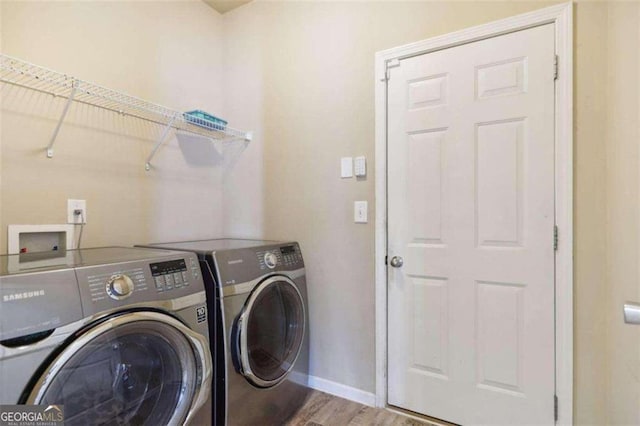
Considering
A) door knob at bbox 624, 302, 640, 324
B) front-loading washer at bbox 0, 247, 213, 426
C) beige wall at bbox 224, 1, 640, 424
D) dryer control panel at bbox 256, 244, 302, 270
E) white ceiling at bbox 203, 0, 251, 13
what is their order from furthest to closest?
1. white ceiling at bbox 203, 0, 251, 13
2. dryer control panel at bbox 256, 244, 302, 270
3. beige wall at bbox 224, 1, 640, 424
4. front-loading washer at bbox 0, 247, 213, 426
5. door knob at bbox 624, 302, 640, 324

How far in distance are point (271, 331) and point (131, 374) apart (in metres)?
0.74

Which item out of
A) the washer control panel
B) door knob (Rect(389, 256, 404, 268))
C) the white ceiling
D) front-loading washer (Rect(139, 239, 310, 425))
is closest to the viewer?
the washer control panel

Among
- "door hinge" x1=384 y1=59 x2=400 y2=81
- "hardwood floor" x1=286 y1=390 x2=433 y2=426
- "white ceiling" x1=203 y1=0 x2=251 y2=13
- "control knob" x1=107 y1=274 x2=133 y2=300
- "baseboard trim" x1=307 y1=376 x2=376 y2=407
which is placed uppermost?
"white ceiling" x1=203 y1=0 x2=251 y2=13

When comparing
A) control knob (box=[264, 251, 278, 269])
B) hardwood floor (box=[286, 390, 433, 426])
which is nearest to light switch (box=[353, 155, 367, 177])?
control knob (box=[264, 251, 278, 269])

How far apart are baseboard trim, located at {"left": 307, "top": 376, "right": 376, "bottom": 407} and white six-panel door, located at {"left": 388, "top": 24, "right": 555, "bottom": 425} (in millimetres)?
124

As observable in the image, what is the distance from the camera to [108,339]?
107 centimetres

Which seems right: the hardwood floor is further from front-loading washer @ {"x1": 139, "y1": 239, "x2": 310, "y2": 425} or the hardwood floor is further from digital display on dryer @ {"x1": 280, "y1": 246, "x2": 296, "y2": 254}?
digital display on dryer @ {"x1": 280, "y1": 246, "x2": 296, "y2": 254}

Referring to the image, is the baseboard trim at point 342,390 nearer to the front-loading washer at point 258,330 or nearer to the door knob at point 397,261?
the front-loading washer at point 258,330

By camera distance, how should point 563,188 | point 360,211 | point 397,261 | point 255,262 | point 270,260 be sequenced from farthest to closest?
point 360,211
point 397,261
point 270,260
point 255,262
point 563,188

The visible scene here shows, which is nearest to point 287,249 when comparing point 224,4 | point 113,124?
point 113,124

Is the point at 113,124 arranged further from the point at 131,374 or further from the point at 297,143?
the point at 131,374

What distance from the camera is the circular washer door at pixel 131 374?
3.22 feet

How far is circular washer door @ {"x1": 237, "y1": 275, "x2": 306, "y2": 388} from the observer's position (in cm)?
157

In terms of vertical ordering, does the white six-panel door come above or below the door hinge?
below
